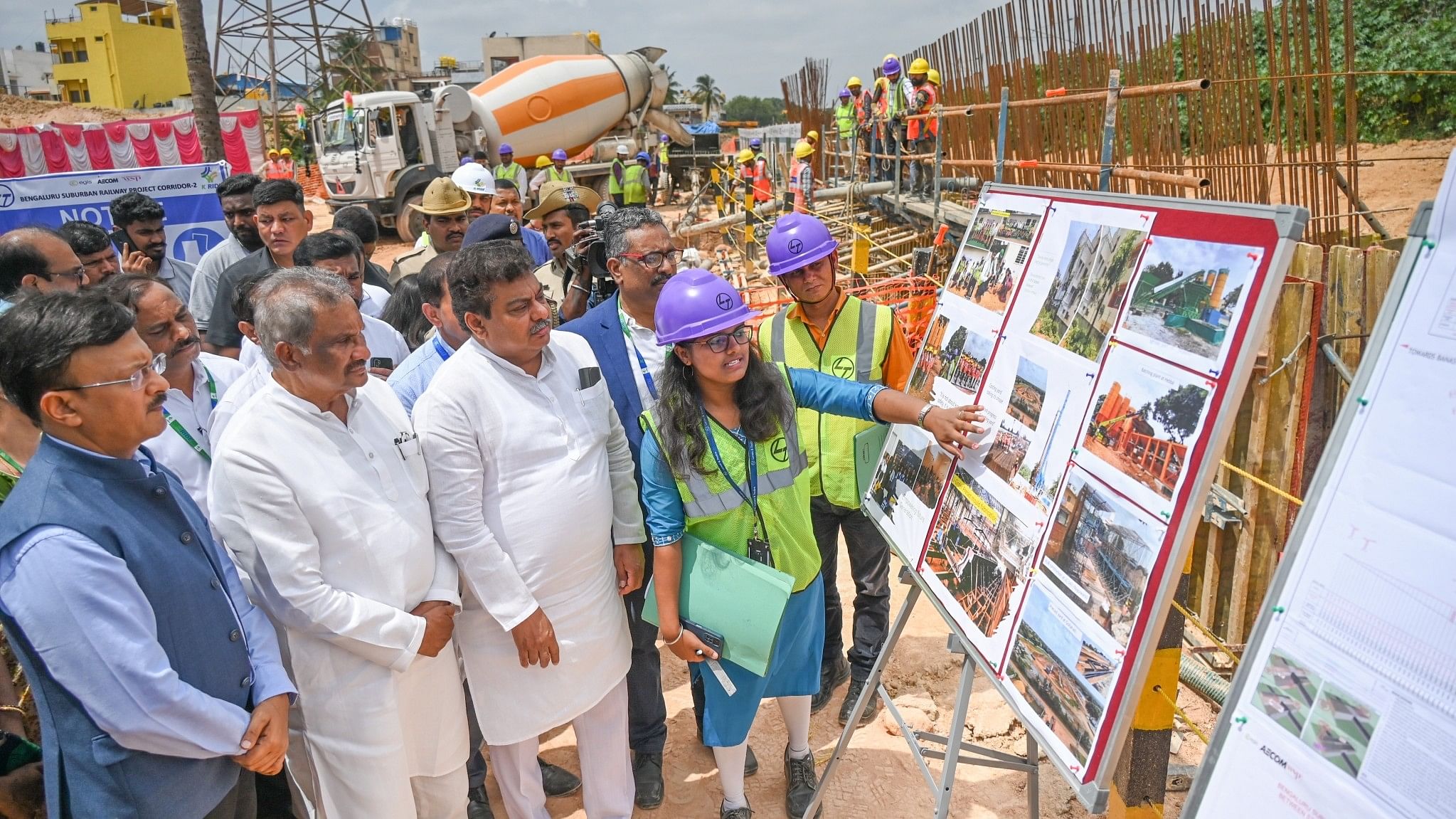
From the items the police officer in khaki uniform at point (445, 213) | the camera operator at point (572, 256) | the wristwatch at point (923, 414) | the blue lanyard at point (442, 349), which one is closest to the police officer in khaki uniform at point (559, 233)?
the camera operator at point (572, 256)

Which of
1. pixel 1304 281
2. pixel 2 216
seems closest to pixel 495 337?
pixel 1304 281

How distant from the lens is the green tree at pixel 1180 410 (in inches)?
52.8

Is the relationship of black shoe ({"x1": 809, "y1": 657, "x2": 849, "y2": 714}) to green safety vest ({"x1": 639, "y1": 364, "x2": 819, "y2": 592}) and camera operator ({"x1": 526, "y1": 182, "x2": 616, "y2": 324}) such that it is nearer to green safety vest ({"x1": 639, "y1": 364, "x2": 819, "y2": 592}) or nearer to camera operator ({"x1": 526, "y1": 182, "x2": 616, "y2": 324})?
green safety vest ({"x1": 639, "y1": 364, "x2": 819, "y2": 592})

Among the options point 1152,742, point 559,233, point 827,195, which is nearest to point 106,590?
point 1152,742

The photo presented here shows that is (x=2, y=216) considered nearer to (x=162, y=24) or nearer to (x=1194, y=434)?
(x=1194, y=434)

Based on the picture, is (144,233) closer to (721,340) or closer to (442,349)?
(442,349)

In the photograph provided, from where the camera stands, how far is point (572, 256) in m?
3.69

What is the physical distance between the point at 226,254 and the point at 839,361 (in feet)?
10.7

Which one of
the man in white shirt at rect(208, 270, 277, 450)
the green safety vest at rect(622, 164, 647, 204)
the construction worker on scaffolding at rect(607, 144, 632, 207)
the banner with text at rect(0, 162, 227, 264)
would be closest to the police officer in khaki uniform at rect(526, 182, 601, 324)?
the man in white shirt at rect(208, 270, 277, 450)

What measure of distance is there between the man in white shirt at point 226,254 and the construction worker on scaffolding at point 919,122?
728 cm

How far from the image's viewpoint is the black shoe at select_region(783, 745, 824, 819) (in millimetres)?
2768

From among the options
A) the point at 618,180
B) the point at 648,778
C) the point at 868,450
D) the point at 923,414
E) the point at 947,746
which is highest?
the point at 618,180

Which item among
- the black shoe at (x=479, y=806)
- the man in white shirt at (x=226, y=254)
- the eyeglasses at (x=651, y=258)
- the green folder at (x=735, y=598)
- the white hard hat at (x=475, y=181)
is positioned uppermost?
the white hard hat at (x=475, y=181)

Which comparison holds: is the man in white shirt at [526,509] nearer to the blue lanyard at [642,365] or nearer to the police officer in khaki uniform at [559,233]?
the blue lanyard at [642,365]
